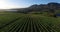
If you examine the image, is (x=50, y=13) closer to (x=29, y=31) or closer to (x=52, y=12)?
(x=52, y=12)

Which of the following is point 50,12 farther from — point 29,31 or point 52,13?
point 29,31

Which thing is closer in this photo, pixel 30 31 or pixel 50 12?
pixel 30 31

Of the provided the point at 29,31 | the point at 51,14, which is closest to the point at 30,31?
the point at 29,31

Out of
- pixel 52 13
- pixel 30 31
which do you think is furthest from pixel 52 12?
pixel 30 31

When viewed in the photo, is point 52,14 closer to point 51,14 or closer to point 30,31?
point 51,14

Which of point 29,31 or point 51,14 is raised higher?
point 29,31

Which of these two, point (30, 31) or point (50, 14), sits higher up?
point (30, 31)

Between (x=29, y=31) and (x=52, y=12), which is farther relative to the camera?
(x=52, y=12)
